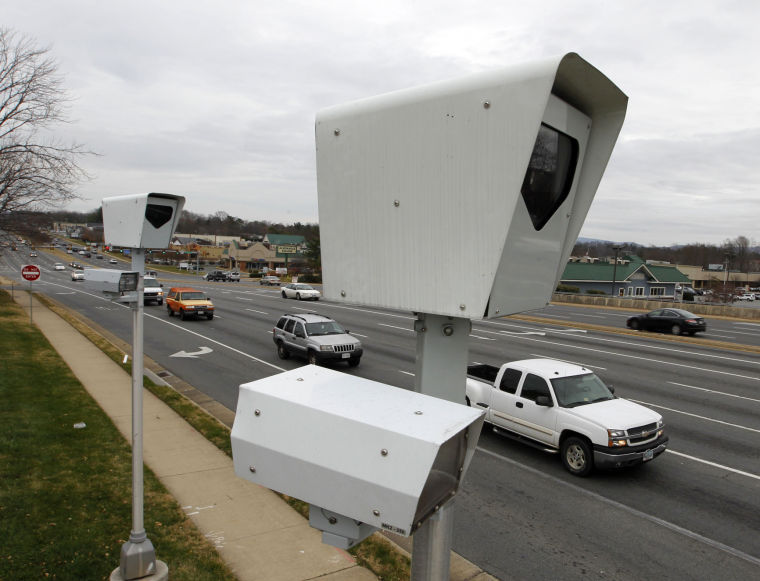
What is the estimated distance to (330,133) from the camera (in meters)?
2.18

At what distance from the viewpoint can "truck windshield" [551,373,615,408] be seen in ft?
31.1

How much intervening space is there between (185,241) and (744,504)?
163 metres

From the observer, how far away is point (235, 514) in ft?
22.2

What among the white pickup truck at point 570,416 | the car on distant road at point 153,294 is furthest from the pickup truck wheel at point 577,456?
the car on distant road at point 153,294

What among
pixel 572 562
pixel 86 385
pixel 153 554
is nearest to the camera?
pixel 153 554

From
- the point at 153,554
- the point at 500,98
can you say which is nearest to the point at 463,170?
the point at 500,98

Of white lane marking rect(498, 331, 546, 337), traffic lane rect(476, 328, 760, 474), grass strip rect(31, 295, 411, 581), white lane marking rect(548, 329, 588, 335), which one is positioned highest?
grass strip rect(31, 295, 411, 581)

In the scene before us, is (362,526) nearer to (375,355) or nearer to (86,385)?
(86,385)

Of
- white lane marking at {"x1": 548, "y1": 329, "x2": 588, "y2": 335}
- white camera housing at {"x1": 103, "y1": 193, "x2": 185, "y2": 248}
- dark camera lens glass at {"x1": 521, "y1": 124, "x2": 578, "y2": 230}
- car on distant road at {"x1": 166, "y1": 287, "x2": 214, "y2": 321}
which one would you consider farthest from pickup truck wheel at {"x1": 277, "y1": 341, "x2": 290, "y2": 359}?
dark camera lens glass at {"x1": 521, "y1": 124, "x2": 578, "y2": 230}

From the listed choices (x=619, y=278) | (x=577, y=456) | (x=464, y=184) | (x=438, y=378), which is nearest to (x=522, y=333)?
(x=577, y=456)

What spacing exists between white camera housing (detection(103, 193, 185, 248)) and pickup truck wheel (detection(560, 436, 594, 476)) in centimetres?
714

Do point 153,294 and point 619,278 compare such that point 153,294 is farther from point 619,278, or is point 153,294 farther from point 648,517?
point 619,278

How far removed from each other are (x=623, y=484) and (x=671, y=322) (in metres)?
22.3

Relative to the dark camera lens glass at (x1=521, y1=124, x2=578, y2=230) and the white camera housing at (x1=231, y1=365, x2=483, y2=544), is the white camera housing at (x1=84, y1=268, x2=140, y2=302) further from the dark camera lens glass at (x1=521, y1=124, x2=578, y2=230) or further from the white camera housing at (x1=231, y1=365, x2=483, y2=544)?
the dark camera lens glass at (x1=521, y1=124, x2=578, y2=230)
